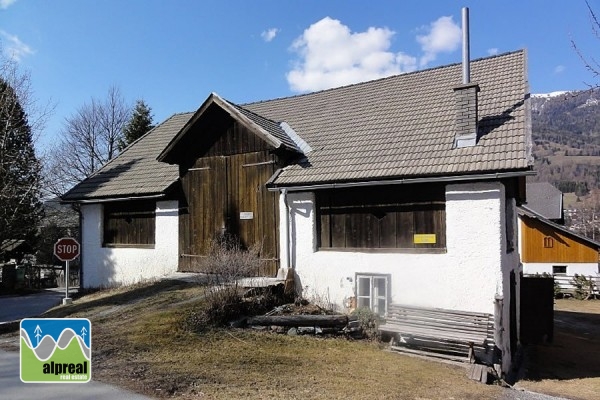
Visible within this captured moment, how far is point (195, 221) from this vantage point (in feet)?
47.6

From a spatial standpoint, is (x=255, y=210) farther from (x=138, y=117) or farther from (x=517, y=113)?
(x=138, y=117)

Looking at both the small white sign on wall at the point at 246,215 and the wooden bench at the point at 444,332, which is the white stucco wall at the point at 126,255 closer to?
the small white sign on wall at the point at 246,215

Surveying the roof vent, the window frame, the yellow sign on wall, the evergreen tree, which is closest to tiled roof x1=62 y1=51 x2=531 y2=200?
the roof vent

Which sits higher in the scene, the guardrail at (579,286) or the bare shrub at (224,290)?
the bare shrub at (224,290)

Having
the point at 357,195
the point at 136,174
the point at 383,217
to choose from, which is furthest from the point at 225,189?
the point at 383,217

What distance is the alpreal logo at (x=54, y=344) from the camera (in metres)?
5.70

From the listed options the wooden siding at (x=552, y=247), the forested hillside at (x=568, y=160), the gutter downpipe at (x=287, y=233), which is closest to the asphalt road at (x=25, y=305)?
the gutter downpipe at (x=287, y=233)

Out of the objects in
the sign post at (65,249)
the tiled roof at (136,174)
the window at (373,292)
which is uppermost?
the tiled roof at (136,174)

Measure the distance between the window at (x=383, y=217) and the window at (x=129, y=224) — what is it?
21.1 ft

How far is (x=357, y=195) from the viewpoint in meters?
12.0

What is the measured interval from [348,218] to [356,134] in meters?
2.87

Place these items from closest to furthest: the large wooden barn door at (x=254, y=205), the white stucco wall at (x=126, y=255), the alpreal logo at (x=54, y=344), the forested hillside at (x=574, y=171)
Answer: the alpreal logo at (x=54, y=344), the large wooden barn door at (x=254, y=205), the white stucco wall at (x=126, y=255), the forested hillside at (x=574, y=171)

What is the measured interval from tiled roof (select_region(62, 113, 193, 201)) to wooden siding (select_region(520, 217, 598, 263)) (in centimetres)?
2400

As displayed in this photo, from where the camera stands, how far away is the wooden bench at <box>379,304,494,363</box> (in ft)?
30.7
